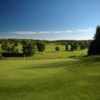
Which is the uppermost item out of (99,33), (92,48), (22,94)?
(99,33)

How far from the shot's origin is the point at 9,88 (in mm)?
7895

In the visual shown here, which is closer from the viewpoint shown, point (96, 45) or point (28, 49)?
point (96, 45)

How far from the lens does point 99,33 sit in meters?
39.9

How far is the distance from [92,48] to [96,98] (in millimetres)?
39011

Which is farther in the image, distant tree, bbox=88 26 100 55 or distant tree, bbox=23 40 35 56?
distant tree, bbox=23 40 35 56

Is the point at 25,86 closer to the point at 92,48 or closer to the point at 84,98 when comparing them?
the point at 84,98

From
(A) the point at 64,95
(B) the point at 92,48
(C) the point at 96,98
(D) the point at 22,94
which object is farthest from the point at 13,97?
(B) the point at 92,48

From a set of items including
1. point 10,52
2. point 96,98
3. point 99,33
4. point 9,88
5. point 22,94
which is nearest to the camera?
point 96,98

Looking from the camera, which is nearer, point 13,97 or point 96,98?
point 96,98

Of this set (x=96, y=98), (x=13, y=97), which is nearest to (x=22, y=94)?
(x=13, y=97)

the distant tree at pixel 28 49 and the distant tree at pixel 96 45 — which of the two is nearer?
the distant tree at pixel 96 45

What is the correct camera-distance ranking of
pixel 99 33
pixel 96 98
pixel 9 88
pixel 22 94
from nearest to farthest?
pixel 96 98, pixel 22 94, pixel 9 88, pixel 99 33

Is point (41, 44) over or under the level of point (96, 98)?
over

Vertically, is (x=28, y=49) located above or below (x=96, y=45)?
below
